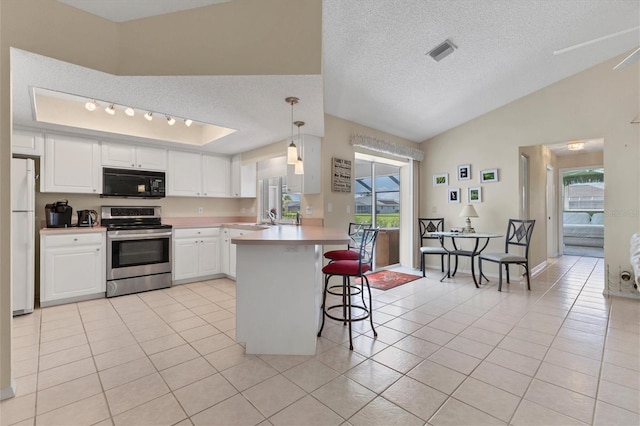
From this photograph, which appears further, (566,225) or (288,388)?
(566,225)

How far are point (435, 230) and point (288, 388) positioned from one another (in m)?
4.24

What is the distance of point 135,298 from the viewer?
3.70m

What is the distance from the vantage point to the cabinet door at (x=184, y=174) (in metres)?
4.52

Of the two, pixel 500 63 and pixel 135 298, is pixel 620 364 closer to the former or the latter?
pixel 500 63

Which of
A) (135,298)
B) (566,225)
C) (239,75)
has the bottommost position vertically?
(135,298)

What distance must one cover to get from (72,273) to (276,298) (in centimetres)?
293

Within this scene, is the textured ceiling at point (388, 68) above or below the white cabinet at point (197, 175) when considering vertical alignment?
above

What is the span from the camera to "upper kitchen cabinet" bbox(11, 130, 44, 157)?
131 inches

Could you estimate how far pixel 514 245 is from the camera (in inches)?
184

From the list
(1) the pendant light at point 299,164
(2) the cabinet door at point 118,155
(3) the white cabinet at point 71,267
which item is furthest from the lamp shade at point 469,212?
(3) the white cabinet at point 71,267

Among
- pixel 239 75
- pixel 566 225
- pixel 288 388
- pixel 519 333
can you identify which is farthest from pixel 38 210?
pixel 566 225

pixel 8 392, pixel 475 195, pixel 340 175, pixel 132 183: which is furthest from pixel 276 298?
pixel 475 195

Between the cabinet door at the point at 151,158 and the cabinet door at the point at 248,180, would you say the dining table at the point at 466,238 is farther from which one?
the cabinet door at the point at 151,158

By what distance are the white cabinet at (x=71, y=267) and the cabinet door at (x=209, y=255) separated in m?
1.24
